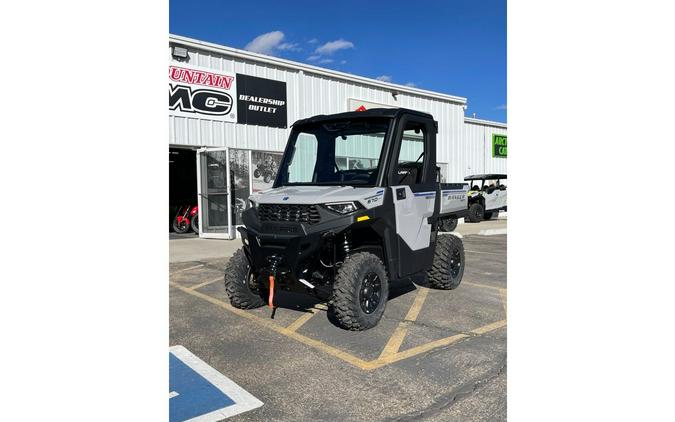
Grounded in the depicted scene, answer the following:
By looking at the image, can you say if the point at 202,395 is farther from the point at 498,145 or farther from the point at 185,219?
the point at 498,145

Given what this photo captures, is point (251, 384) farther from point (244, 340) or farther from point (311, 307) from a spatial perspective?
point (311, 307)

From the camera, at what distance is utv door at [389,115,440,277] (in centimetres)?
495

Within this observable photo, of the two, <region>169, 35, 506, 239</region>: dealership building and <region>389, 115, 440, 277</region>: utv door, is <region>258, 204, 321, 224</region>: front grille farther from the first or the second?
<region>169, 35, 506, 239</region>: dealership building

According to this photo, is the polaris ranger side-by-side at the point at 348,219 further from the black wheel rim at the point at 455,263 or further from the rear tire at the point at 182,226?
the rear tire at the point at 182,226

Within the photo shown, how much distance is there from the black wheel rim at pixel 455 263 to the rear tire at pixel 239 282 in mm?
2692

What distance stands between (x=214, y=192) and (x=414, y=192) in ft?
29.9

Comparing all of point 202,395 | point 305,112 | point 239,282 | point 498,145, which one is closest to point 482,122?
point 498,145

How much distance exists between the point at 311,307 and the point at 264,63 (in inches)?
410

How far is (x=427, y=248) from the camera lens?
18.2ft

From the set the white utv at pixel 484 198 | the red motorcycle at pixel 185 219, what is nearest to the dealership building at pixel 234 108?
the red motorcycle at pixel 185 219

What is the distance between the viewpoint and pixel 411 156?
533cm

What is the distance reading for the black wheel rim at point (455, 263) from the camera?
6.21 meters

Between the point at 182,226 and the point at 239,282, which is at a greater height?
the point at 239,282
